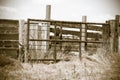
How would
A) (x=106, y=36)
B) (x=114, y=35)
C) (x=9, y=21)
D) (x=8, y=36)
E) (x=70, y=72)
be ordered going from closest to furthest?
(x=70, y=72) → (x=114, y=35) → (x=106, y=36) → (x=8, y=36) → (x=9, y=21)

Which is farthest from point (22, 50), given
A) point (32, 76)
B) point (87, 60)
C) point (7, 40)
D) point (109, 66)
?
point (109, 66)

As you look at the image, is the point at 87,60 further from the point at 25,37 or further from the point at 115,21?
the point at 25,37

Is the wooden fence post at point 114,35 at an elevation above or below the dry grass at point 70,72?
above

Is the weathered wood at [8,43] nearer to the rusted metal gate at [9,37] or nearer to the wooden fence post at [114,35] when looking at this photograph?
the rusted metal gate at [9,37]

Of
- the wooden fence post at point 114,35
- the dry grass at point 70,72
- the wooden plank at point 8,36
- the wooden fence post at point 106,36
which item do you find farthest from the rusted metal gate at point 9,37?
the wooden fence post at point 114,35

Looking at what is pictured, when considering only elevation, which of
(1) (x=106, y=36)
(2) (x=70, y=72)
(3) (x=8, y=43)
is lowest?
(2) (x=70, y=72)

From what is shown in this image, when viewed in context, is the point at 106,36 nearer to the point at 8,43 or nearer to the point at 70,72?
the point at 70,72

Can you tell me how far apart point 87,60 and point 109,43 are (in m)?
0.75

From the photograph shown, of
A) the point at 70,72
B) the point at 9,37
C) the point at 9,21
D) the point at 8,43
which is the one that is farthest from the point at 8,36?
the point at 70,72

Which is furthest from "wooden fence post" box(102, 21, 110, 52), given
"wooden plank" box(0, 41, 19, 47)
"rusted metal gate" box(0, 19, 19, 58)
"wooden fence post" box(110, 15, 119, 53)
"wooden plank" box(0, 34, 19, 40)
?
"wooden plank" box(0, 41, 19, 47)

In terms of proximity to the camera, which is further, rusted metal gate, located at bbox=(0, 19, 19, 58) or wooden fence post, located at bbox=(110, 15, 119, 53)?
rusted metal gate, located at bbox=(0, 19, 19, 58)

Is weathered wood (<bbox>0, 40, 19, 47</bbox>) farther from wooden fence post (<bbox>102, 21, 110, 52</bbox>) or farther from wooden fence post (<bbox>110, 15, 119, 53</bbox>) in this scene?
wooden fence post (<bbox>110, 15, 119, 53</bbox>)

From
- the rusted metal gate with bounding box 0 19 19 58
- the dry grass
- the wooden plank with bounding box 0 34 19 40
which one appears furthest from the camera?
the wooden plank with bounding box 0 34 19 40

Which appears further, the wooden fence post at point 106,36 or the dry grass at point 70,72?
the wooden fence post at point 106,36
